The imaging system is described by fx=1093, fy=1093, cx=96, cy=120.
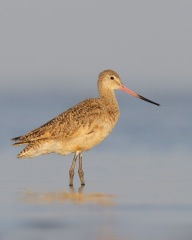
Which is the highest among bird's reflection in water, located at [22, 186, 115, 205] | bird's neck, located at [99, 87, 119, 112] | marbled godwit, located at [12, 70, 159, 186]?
bird's neck, located at [99, 87, 119, 112]

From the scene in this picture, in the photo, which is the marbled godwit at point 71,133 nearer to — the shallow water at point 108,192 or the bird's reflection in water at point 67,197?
the shallow water at point 108,192

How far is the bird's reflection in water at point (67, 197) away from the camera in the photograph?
11281 mm

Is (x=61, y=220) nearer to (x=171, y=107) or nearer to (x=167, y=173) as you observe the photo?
(x=167, y=173)

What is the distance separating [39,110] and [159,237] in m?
19.0

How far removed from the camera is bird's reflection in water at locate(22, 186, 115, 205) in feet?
37.0

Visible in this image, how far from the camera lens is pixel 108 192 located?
12.0 metres

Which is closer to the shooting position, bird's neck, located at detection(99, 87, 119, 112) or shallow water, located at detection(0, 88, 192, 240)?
shallow water, located at detection(0, 88, 192, 240)

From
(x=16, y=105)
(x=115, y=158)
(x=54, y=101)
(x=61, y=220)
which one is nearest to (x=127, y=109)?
(x=16, y=105)

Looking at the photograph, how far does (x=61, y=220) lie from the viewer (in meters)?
10.0

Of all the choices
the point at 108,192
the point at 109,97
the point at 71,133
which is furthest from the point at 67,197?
the point at 109,97

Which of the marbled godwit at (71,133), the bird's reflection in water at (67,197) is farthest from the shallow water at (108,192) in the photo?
the marbled godwit at (71,133)

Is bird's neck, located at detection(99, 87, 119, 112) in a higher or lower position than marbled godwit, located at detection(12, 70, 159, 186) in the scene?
higher

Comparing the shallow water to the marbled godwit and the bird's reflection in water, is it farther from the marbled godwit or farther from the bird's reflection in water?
the marbled godwit

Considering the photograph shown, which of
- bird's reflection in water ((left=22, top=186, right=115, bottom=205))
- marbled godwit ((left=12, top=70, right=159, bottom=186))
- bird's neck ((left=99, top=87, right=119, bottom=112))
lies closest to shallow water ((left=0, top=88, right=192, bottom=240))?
bird's reflection in water ((left=22, top=186, right=115, bottom=205))
